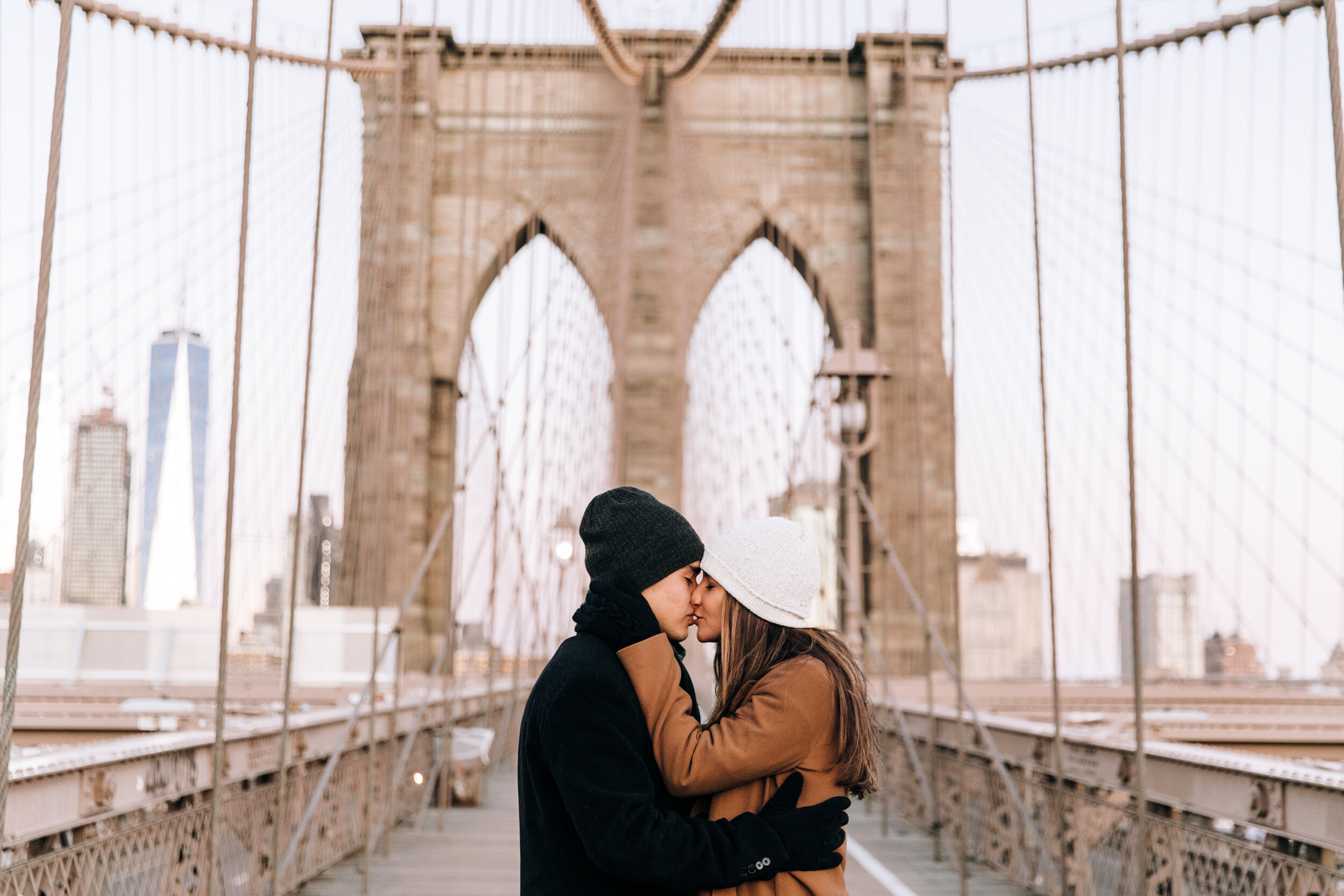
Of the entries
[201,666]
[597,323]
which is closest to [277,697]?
[201,666]

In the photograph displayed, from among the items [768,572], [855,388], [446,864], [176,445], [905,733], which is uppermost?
[855,388]

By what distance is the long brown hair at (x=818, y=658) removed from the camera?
1627 millimetres

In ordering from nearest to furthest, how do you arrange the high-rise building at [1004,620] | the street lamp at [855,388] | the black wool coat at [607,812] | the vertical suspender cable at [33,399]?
the black wool coat at [607,812]
the vertical suspender cable at [33,399]
the street lamp at [855,388]
the high-rise building at [1004,620]

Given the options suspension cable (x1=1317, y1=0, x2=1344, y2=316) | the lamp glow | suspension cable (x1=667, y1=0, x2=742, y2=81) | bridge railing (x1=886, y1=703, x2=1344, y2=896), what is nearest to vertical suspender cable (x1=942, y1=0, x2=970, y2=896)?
bridge railing (x1=886, y1=703, x2=1344, y2=896)

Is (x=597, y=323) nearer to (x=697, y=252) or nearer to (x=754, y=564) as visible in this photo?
(x=697, y=252)

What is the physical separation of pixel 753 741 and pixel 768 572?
0.68 ft

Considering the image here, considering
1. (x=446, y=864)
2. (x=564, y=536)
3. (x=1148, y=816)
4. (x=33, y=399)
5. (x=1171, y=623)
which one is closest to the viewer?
(x=33, y=399)

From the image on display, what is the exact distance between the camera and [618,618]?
1637 mm

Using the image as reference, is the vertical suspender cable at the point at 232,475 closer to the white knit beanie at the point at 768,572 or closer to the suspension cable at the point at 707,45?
the white knit beanie at the point at 768,572

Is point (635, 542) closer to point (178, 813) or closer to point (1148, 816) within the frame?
point (178, 813)

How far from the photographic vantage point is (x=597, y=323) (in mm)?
14758

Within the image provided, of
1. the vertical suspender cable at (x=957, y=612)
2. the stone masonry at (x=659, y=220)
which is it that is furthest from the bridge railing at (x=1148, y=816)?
the stone masonry at (x=659, y=220)

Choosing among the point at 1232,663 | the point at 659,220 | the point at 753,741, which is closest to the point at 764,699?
the point at 753,741

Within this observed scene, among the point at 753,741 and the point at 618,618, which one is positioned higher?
the point at 618,618
